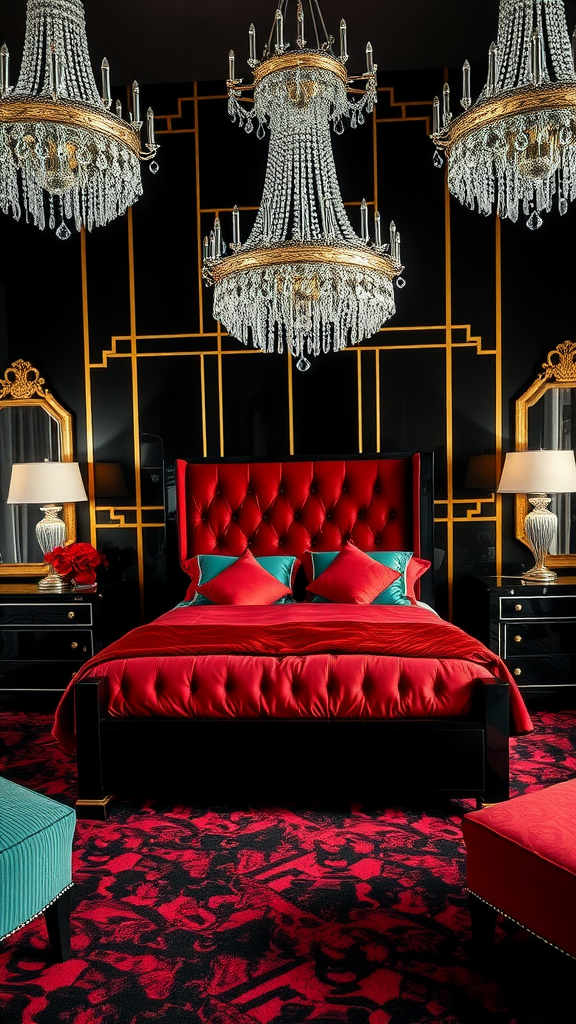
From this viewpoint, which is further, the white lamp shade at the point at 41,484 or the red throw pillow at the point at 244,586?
the white lamp shade at the point at 41,484

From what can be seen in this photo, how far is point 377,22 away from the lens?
389cm

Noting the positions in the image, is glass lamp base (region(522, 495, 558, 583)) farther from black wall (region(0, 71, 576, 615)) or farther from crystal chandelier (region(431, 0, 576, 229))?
crystal chandelier (region(431, 0, 576, 229))

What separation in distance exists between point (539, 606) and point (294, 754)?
→ 188 cm

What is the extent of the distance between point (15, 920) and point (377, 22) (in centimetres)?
422

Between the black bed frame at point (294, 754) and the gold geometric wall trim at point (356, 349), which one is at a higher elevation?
the gold geometric wall trim at point (356, 349)

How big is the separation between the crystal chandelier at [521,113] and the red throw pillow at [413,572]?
2.31 metres

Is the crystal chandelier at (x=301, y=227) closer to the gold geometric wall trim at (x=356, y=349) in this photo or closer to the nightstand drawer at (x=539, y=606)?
the gold geometric wall trim at (x=356, y=349)

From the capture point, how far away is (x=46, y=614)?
4242 millimetres

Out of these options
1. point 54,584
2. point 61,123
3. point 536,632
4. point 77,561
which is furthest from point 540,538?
point 61,123

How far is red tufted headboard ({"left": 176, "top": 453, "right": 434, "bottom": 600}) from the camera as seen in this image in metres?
4.63

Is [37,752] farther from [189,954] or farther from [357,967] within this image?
[357,967]

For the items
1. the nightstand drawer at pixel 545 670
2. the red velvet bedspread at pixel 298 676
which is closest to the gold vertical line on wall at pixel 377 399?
the nightstand drawer at pixel 545 670

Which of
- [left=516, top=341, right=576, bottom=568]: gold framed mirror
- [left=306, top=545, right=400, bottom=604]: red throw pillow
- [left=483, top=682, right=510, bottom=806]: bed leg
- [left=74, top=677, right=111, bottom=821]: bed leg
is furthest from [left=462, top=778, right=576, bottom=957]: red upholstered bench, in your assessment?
[left=516, top=341, right=576, bottom=568]: gold framed mirror

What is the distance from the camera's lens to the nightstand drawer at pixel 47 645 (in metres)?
4.26
